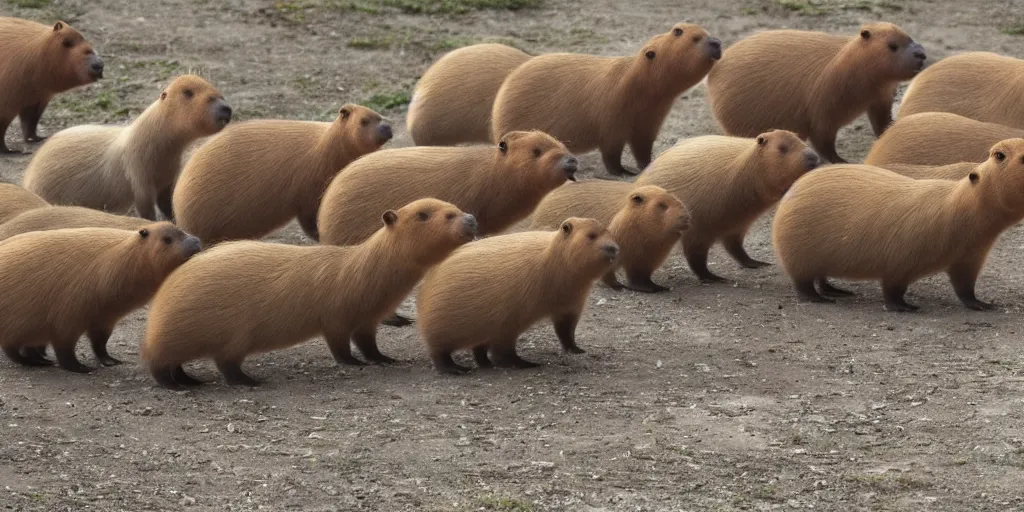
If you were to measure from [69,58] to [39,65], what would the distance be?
8.6 inches

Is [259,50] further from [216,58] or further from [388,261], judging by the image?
[388,261]

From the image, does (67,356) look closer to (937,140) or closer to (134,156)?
(134,156)

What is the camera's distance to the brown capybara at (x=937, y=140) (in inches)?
381

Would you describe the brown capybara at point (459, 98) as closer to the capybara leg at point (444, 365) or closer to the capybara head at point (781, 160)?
the capybara head at point (781, 160)

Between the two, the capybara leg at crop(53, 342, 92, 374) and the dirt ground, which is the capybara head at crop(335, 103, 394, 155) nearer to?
the dirt ground

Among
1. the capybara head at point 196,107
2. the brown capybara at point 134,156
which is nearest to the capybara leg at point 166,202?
the brown capybara at point 134,156

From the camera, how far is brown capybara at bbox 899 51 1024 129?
1058cm

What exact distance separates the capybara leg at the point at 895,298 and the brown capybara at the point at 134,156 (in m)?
4.12

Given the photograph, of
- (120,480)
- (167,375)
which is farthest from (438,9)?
(120,480)

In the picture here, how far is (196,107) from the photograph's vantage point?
10.0 m

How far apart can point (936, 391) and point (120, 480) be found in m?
3.52

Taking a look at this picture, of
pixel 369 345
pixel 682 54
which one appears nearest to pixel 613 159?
pixel 682 54

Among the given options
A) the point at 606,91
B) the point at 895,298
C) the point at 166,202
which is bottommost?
the point at 166,202

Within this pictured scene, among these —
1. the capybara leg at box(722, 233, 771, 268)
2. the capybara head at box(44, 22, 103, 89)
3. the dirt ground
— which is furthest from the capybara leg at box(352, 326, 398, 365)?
the capybara head at box(44, 22, 103, 89)
